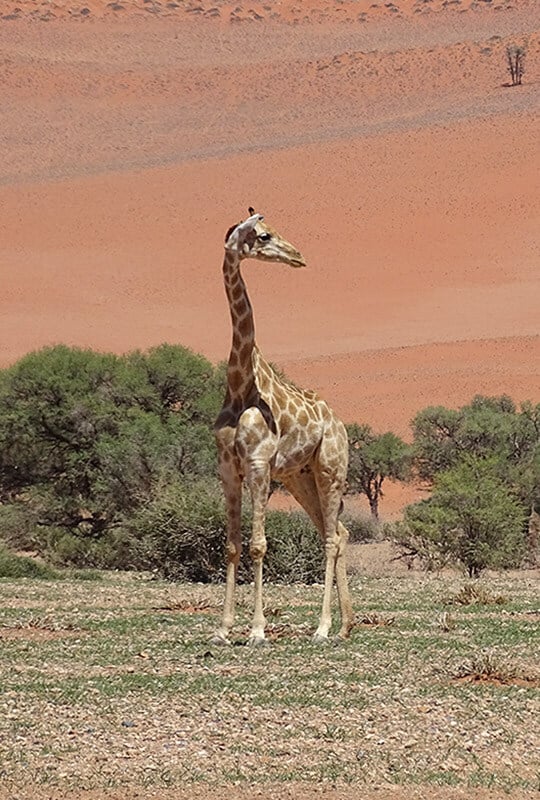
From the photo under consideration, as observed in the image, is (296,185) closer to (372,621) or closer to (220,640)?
(372,621)

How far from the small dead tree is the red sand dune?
1.31m

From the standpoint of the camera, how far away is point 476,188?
305ft

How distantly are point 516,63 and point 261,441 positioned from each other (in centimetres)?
9996

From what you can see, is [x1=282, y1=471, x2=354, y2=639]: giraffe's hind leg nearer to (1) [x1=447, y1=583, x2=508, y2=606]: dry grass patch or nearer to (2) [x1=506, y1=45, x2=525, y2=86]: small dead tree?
(1) [x1=447, y1=583, x2=508, y2=606]: dry grass patch

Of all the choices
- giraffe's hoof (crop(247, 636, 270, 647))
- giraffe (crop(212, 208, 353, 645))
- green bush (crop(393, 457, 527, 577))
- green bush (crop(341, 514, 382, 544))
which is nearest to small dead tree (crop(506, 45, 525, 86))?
green bush (crop(341, 514, 382, 544))

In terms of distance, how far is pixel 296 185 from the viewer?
96312 millimetres

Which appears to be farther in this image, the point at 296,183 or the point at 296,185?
the point at 296,183

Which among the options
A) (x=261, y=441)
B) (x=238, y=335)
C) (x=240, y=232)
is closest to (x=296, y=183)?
(x=238, y=335)

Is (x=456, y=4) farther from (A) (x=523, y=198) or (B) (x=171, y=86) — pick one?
(A) (x=523, y=198)

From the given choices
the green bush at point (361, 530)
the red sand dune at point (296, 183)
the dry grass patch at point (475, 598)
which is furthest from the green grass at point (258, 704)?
the red sand dune at point (296, 183)

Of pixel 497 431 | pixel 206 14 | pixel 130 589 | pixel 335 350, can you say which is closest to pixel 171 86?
pixel 206 14

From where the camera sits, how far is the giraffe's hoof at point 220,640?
47.1 ft

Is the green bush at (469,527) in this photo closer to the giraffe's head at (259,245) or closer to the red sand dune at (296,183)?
the giraffe's head at (259,245)

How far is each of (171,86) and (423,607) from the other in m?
102
